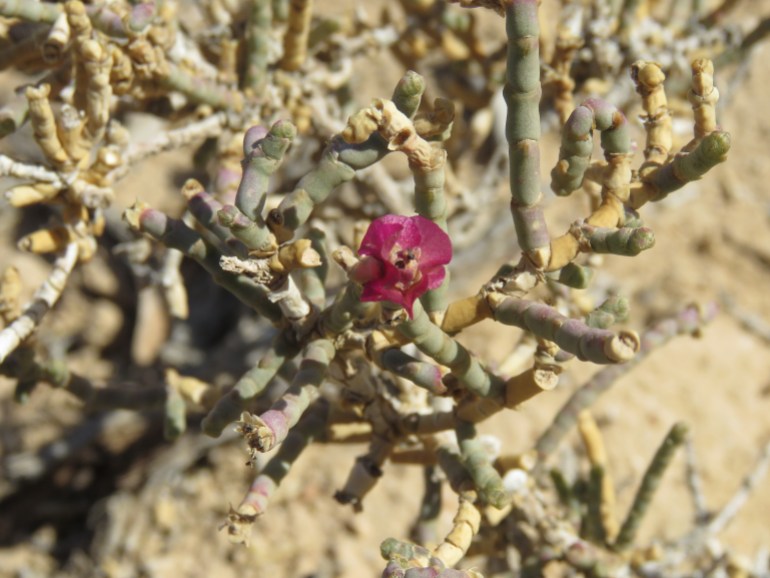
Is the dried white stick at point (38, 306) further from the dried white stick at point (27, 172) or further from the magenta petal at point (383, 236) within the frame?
the magenta petal at point (383, 236)

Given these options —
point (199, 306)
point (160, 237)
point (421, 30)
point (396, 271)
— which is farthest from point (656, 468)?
point (199, 306)

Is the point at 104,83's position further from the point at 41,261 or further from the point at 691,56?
the point at 41,261

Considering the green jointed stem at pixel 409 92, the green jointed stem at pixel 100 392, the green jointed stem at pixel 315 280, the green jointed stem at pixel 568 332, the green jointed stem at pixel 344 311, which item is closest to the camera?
the green jointed stem at pixel 568 332

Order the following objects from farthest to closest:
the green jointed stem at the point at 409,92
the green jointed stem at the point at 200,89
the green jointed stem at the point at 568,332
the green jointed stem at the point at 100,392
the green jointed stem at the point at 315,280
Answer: the green jointed stem at the point at 200,89
the green jointed stem at the point at 100,392
the green jointed stem at the point at 315,280
the green jointed stem at the point at 409,92
the green jointed stem at the point at 568,332

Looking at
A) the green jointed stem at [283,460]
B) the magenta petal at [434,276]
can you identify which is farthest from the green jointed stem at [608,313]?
the green jointed stem at [283,460]

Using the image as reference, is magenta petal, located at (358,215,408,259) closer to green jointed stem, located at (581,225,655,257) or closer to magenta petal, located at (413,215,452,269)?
magenta petal, located at (413,215,452,269)

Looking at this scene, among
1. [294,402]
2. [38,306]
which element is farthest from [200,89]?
[294,402]
